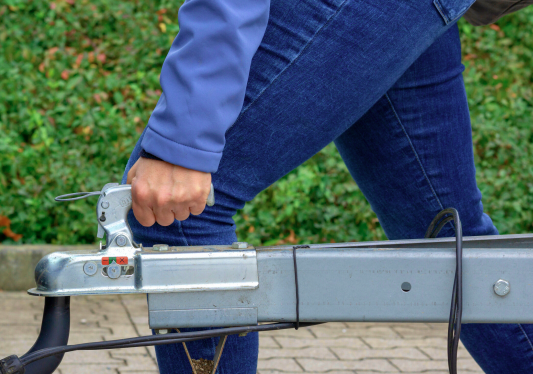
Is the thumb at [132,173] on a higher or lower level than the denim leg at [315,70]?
lower

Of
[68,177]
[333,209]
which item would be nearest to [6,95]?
[68,177]

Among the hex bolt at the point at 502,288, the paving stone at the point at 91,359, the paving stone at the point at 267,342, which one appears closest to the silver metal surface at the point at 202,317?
the hex bolt at the point at 502,288

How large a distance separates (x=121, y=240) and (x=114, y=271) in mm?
65

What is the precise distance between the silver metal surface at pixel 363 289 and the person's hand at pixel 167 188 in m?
0.15

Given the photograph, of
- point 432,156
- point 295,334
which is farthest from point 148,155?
point 295,334

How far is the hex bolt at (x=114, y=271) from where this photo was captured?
1010 millimetres

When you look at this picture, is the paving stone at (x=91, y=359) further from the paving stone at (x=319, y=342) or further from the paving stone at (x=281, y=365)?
the paving stone at (x=319, y=342)

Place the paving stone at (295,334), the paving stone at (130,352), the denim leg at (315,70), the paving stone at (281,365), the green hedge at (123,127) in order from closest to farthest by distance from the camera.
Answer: the denim leg at (315,70) < the paving stone at (281,365) < the paving stone at (130,352) < the paving stone at (295,334) < the green hedge at (123,127)

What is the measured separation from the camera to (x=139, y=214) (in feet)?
3.60

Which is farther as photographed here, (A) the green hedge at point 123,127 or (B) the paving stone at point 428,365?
(A) the green hedge at point 123,127

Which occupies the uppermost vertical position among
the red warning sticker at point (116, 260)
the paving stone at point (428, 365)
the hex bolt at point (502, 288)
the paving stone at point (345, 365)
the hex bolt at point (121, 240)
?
the hex bolt at point (121, 240)

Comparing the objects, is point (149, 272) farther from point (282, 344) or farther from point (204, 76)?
point (282, 344)

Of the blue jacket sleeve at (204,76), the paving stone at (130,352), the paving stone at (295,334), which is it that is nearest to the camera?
the blue jacket sleeve at (204,76)

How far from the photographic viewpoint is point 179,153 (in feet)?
3.35
